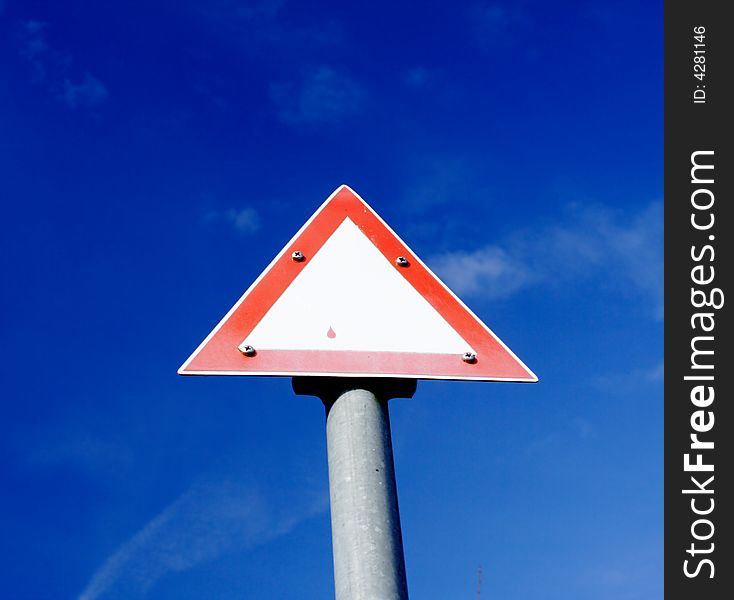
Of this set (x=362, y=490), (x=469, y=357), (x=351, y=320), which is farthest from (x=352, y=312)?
(x=362, y=490)

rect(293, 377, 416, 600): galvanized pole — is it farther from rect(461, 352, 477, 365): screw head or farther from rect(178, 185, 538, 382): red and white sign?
rect(461, 352, 477, 365): screw head

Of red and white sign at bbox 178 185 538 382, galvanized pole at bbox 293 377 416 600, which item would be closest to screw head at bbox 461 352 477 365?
red and white sign at bbox 178 185 538 382

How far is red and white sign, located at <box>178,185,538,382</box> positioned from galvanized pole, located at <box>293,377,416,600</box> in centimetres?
6

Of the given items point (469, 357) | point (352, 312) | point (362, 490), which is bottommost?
point (362, 490)

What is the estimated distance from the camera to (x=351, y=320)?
2.26 m

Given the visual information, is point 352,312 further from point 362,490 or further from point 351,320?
point 362,490

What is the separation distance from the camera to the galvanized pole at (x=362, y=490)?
1.77m

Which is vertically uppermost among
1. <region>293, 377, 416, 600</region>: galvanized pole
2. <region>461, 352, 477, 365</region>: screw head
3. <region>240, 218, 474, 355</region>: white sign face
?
<region>240, 218, 474, 355</region>: white sign face

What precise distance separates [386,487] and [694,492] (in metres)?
1.64

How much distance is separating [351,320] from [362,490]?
51 cm

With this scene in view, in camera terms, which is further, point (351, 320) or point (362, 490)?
point (351, 320)

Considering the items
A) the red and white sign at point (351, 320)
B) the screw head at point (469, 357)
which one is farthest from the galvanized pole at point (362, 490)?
the screw head at point (469, 357)

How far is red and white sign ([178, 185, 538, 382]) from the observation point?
2172mm

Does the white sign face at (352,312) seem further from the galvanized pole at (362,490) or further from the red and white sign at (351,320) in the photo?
the galvanized pole at (362,490)
